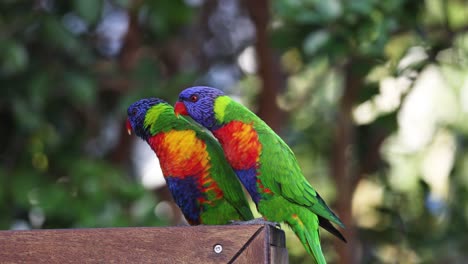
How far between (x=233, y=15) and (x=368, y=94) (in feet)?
6.58

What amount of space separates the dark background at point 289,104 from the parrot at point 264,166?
104cm

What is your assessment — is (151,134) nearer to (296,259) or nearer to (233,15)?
(296,259)

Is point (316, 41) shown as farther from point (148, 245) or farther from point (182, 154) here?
point (148, 245)

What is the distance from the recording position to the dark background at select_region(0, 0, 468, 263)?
124 inches

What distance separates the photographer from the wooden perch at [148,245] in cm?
143

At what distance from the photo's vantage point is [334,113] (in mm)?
4426

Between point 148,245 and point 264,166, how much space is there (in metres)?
0.48

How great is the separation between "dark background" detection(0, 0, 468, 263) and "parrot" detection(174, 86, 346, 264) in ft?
3.40

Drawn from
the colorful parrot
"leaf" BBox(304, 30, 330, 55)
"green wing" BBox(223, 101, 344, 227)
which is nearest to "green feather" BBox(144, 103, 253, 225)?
the colorful parrot

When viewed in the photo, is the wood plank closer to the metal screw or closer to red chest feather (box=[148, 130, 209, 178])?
the metal screw

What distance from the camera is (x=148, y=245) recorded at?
1.46 meters

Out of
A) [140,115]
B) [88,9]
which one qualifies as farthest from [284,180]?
[88,9]

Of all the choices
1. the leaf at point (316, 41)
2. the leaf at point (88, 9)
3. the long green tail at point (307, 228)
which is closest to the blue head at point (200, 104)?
the long green tail at point (307, 228)

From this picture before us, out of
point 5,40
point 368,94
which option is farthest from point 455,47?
point 5,40
